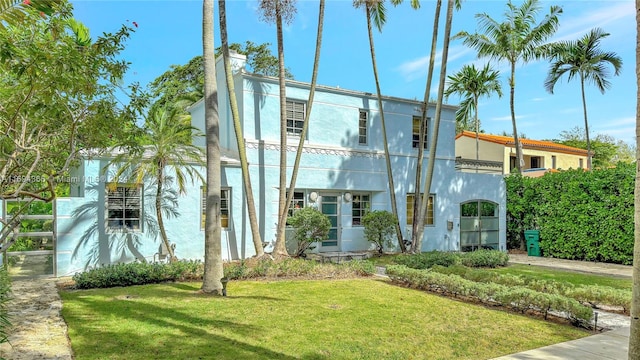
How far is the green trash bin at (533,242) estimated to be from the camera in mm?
18188

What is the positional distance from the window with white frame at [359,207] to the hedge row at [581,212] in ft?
24.8

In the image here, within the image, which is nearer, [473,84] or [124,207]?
[124,207]

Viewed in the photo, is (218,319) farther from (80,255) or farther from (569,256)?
(569,256)

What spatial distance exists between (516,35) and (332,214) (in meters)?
13.0

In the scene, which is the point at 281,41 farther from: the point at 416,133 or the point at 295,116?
the point at 416,133

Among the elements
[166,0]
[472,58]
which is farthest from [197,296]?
[472,58]

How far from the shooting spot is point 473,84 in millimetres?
24719

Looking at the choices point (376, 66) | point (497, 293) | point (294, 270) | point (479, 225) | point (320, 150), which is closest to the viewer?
point (497, 293)

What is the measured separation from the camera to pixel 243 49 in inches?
1291

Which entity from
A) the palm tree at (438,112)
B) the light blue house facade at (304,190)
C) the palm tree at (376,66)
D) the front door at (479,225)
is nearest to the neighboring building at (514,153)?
the front door at (479,225)

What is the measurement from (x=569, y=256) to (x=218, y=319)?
15498mm

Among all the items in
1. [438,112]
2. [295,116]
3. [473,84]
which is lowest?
[295,116]

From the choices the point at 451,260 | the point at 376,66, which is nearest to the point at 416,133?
the point at 376,66

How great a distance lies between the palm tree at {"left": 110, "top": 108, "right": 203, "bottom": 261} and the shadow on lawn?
488cm
